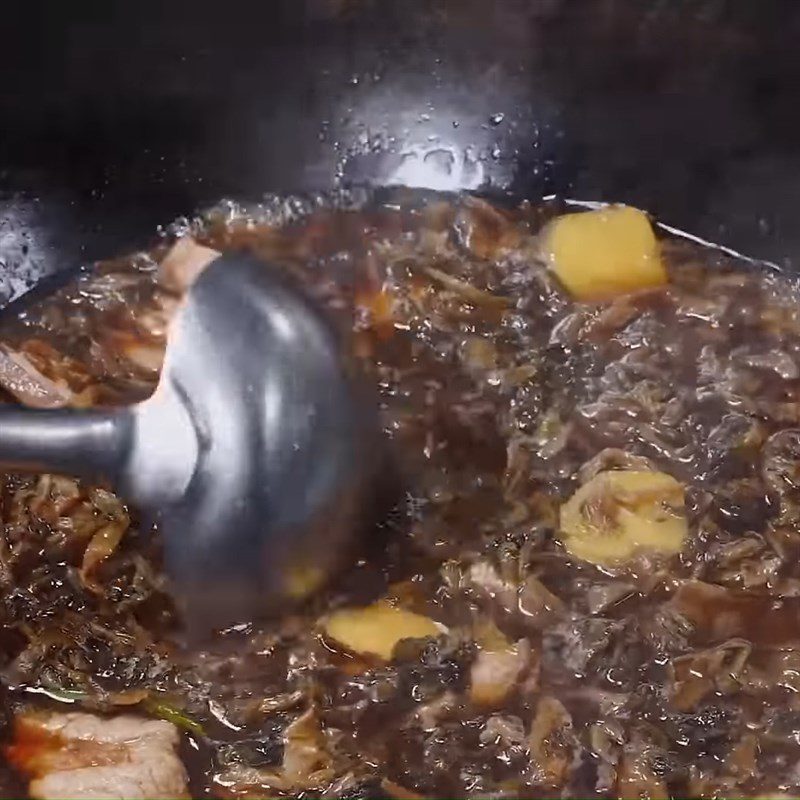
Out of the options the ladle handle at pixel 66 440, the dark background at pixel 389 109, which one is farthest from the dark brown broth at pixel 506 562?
the ladle handle at pixel 66 440

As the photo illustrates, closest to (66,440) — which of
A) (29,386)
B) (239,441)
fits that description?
(239,441)

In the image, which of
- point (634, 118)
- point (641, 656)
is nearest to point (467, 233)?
point (634, 118)

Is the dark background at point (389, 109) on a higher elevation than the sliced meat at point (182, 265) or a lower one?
higher

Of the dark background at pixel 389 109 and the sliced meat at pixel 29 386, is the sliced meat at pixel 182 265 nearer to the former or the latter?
the dark background at pixel 389 109

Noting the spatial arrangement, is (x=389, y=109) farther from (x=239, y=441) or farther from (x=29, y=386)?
(x=239, y=441)

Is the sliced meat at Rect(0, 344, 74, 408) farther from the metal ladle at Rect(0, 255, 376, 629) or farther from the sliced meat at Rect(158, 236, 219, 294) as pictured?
the metal ladle at Rect(0, 255, 376, 629)
